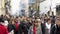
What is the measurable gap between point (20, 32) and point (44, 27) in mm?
1728

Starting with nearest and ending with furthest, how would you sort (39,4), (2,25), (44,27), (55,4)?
(2,25)
(44,27)
(55,4)
(39,4)

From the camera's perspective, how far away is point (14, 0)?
60.4ft

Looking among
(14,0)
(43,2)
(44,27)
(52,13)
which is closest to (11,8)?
(14,0)

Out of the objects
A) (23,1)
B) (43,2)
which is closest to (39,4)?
(43,2)

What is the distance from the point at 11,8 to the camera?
1894 centimetres

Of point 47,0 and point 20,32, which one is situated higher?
point 47,0

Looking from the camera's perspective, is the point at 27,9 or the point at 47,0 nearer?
the point at 47,0

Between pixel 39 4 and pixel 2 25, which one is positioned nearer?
pixel 2 25

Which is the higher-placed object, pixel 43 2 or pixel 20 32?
pixel 43 2

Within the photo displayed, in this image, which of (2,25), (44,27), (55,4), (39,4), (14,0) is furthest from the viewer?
(14,0)

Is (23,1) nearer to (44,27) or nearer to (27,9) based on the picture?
(27,9)

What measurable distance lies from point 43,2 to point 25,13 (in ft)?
6.31

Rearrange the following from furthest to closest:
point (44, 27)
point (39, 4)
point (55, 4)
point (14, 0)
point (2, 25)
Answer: point (14, 0)
point (39, 4)
point (55, 4)
point (44, 27)
point (2, 25)

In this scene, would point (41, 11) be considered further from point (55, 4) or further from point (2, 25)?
point (2, 25)
